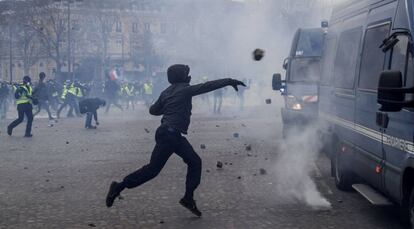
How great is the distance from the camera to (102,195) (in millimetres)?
7570

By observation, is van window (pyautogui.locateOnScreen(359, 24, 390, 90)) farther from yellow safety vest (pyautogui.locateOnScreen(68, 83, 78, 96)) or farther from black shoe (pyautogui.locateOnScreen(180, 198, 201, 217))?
yellow safety vest (pyautogui.locateOnScreen(68, 83, 78, 96))

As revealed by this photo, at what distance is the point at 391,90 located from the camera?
165 inches

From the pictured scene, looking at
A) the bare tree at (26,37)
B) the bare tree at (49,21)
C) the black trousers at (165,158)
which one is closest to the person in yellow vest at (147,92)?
the bare tree at (26,37)

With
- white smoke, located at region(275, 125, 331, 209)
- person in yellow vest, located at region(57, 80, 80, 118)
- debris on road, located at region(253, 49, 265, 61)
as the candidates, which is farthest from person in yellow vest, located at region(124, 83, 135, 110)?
white smoke, located at region(275, 125, 331, 209)

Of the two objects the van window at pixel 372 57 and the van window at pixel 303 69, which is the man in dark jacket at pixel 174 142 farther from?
the van window at pixel 303 69

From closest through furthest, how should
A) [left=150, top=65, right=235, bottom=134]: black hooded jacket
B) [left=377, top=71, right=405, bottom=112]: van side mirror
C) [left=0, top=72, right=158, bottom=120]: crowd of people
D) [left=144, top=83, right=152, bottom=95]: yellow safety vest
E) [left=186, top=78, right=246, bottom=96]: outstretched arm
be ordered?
[left=377, top=71, right=405, bottom=112]: van side mirror, [left=186, top=78, right=246, bottom=96]: outstretched arm, [left=150, top=65, right=235, bottom=134]: black hooded jacket, [left=0, top=72, right=158, bottom=120]: crowd of people, [left=144, top=83, right=152, bottom=95]: yellow safety vest

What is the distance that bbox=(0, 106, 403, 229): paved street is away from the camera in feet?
20.2

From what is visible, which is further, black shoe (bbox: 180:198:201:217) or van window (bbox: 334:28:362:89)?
van window (bbox: 334:28:362:89)

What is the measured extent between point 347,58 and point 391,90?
3.51 m

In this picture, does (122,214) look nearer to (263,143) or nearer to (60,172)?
(60,172)

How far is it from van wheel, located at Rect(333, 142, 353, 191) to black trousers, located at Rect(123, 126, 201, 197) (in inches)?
88.1

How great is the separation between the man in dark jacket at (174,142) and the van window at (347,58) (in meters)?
2.11

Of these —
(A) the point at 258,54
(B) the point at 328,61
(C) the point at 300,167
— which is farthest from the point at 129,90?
(B) the point at 328,61

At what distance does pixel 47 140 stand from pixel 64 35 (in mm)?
32316
